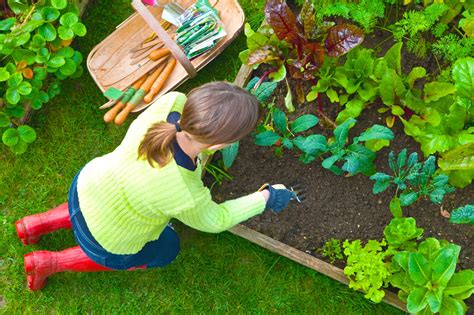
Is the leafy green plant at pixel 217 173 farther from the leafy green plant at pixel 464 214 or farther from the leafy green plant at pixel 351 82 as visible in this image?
the leafy green plant at pixel 464 214

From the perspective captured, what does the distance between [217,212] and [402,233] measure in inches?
35.1

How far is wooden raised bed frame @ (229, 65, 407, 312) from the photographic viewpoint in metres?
3.22

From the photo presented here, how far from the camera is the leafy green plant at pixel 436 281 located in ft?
9.12

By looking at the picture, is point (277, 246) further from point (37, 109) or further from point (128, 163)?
point (37, 109)

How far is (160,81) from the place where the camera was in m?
3.50

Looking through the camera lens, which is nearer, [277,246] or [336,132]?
[336,132]

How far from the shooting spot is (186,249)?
3520mm

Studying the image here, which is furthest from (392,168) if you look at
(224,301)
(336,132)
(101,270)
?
(101,270)

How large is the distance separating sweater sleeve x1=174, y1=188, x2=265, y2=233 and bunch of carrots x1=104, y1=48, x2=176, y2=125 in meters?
1.03

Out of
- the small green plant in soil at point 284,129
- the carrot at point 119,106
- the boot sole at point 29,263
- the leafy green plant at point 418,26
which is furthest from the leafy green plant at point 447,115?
the boot sole at point 29,263

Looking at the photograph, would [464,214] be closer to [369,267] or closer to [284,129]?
[369,267]

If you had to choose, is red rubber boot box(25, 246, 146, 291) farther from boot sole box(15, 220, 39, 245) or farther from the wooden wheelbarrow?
the wooden wheelbarrow

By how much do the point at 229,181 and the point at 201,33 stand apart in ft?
2.67

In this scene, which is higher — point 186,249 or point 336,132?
point 336,132
